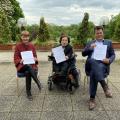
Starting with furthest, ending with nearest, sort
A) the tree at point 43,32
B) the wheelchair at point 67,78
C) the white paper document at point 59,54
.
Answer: the tree at point 43,32
the white paper document at point 59,54
the wheelchair at point 67,78

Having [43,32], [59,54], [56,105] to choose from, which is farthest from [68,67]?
[43,32]

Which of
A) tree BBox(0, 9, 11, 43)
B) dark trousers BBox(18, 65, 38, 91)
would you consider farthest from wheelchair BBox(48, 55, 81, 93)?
tree BBox(0, 9, 11, 43)

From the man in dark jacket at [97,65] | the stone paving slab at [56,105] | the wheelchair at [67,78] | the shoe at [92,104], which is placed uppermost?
the man in dark jacket at [97,65]

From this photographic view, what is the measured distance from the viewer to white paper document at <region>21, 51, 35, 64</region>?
693 centimetres

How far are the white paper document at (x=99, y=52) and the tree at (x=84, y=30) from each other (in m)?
17.9

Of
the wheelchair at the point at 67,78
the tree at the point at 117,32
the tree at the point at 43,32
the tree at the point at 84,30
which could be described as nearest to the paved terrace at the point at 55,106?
the wheelchair at the point at 67,78

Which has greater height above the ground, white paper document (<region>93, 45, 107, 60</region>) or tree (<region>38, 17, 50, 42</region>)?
white paper document (<region>93, 45, 107, 60</region>)

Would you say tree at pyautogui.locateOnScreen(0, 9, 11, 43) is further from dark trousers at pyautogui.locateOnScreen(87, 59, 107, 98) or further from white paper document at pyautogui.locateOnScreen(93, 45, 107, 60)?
dark trousers at pyautogui.locateOnScreen(87, 59, 107, 98)

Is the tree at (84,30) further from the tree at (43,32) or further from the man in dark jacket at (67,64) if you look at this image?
the man in dark jacket at (67,64)

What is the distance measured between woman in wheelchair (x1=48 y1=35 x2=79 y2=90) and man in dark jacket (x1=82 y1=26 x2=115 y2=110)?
22.1 inches

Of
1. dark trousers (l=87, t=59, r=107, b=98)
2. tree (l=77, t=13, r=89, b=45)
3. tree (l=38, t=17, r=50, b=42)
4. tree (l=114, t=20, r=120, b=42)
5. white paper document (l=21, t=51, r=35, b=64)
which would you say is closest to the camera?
dark trousers (l=87, t=59, r=107, b=98)

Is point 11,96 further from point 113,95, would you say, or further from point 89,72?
point 113,95

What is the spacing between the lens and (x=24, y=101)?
21.1 feet

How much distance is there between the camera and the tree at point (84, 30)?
24558 mm
